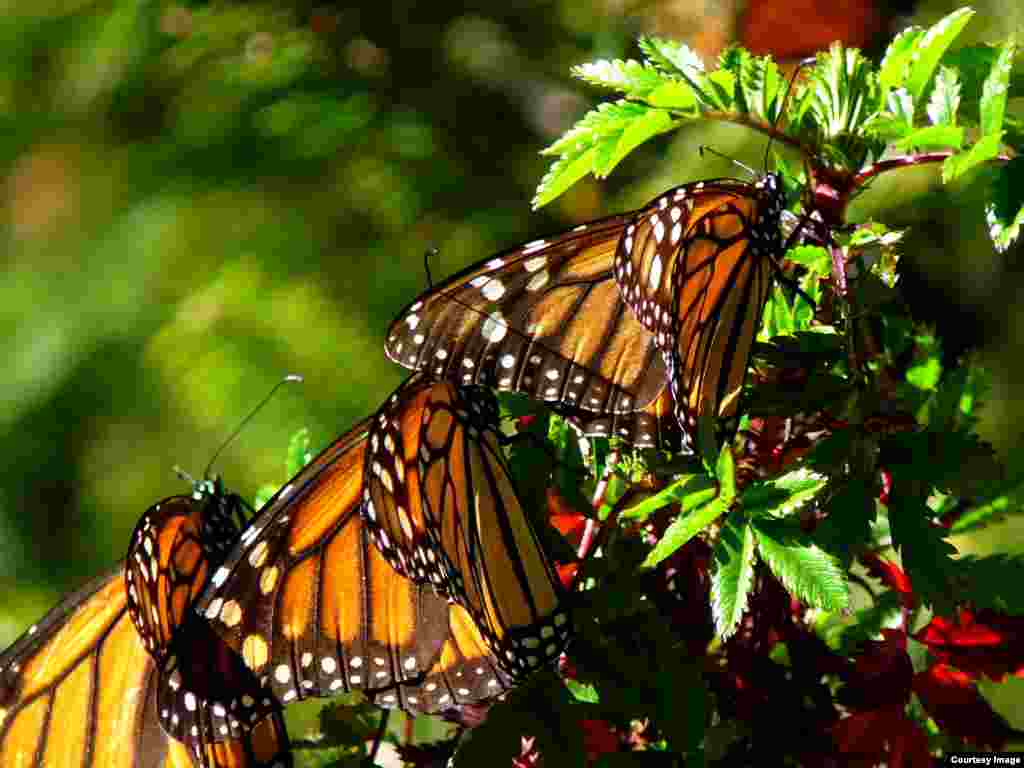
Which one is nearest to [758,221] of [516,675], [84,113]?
[516,675]

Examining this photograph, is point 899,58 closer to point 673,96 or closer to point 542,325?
point 673,96

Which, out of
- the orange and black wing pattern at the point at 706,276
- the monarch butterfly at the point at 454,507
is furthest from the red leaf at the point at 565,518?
the orange and black wing pattern at the point at 706,276

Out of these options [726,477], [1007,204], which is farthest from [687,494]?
[1007,204]

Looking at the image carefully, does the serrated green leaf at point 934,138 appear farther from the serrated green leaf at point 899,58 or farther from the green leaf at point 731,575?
the green leaf at point 731,575

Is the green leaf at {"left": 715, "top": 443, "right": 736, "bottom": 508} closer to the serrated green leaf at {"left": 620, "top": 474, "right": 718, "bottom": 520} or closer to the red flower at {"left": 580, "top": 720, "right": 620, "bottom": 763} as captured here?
the serrated green leaf at {"left": 620, "top": 474, "right": 718, "bottom": 520}

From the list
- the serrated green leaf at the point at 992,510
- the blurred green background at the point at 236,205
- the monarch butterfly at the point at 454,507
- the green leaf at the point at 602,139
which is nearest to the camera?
the green leaf at the point at 602,139
